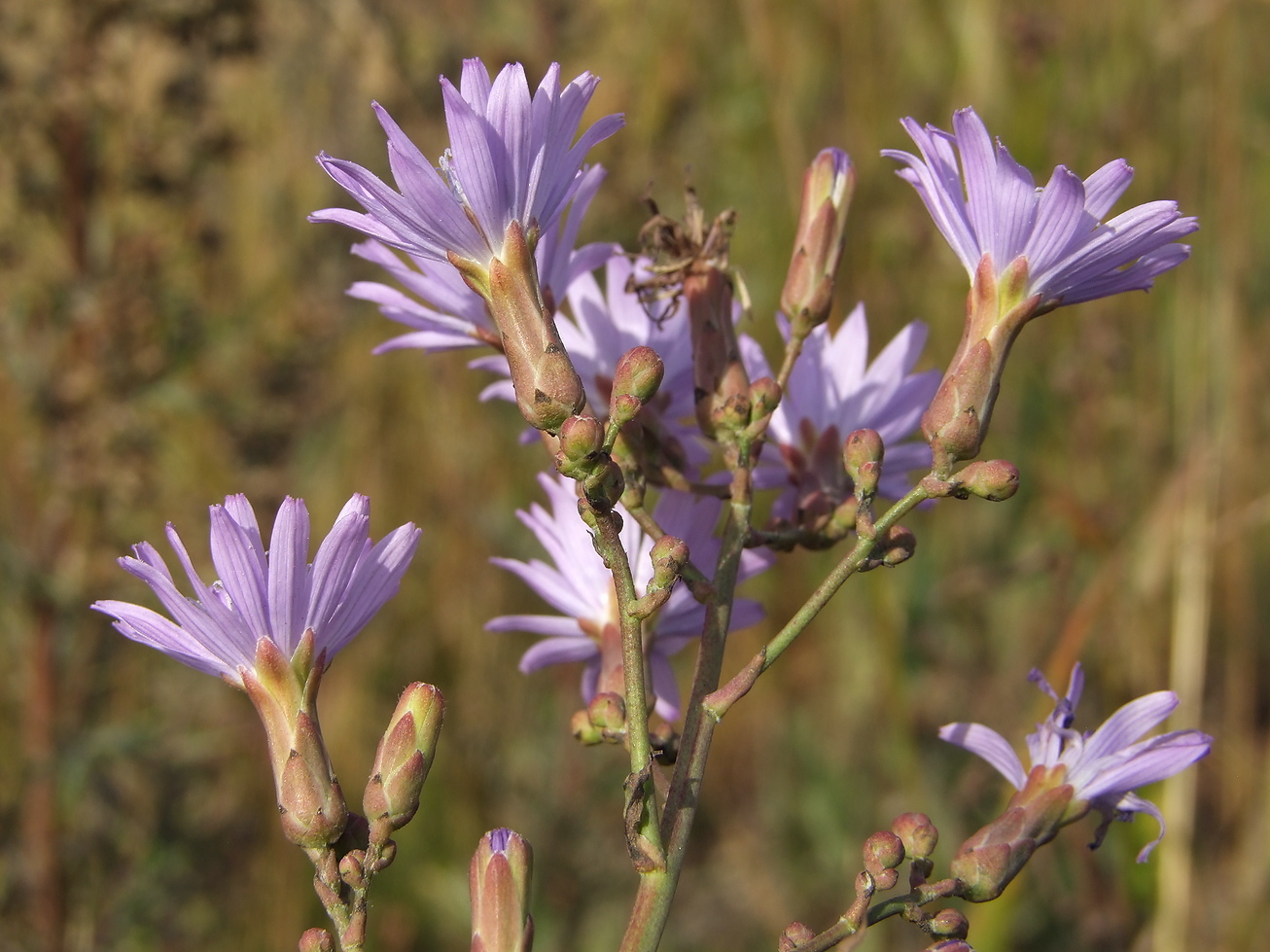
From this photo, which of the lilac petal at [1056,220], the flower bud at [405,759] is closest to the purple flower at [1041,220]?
the lilac petal at [1056,220]

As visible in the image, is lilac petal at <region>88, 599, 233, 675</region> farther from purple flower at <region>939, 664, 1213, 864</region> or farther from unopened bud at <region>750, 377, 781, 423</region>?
purple flower at <region>939, 664, 1213, 864</region>

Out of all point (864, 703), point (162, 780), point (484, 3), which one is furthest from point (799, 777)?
point (484, 3)

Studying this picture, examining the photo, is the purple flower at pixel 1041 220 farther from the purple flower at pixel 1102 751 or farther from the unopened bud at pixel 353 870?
the unopened bud at pixel 353 870

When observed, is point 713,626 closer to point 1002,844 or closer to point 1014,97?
point 1002,844

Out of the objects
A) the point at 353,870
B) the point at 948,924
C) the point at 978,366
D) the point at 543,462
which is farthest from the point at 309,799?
the point at 543,462

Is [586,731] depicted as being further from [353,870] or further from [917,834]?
[917,834]
